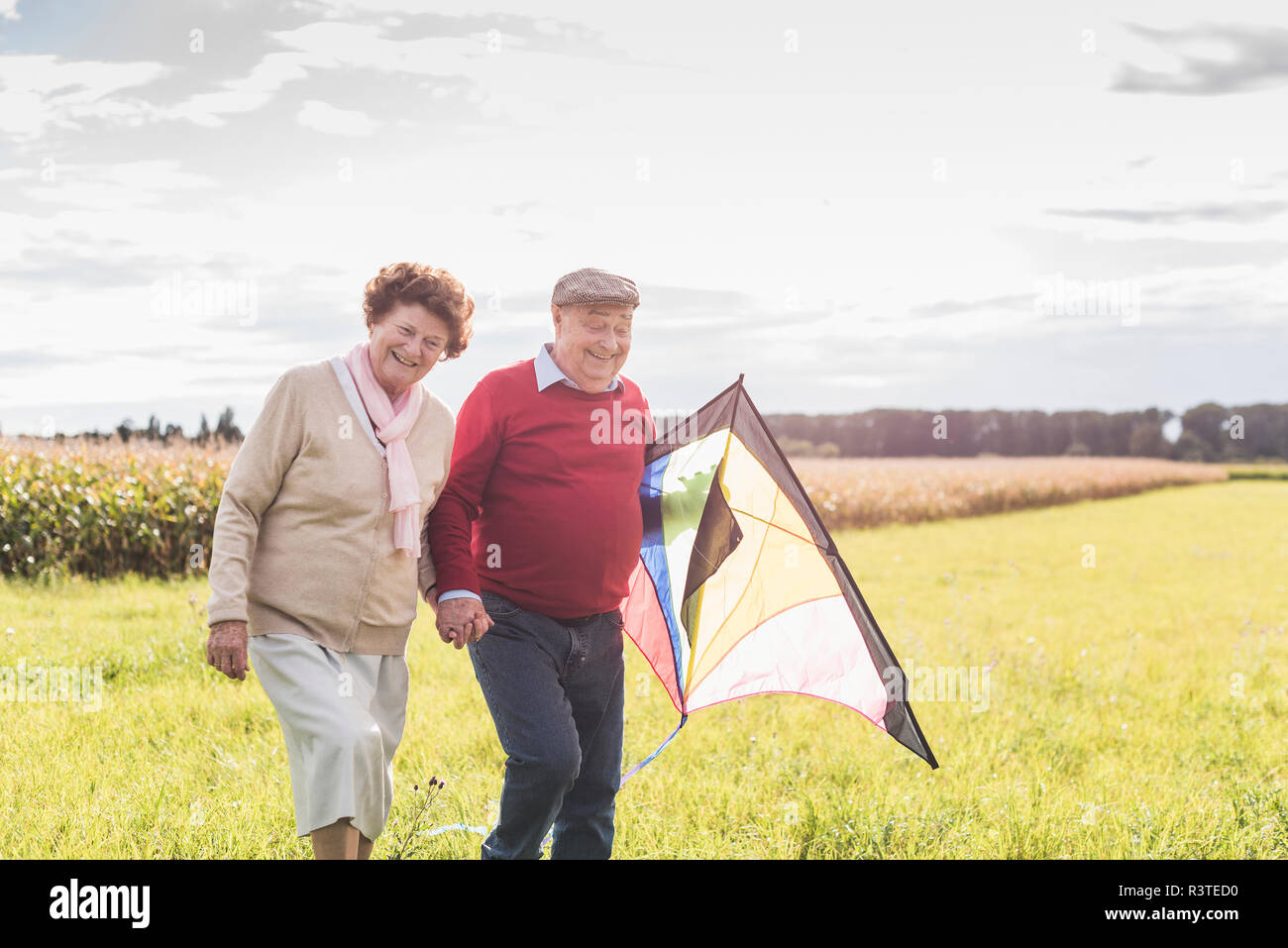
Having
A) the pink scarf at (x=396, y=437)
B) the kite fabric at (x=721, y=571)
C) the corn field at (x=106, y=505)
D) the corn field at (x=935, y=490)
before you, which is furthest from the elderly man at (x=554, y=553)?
the corn field at (x=935, y=490)

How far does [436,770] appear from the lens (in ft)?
17.1

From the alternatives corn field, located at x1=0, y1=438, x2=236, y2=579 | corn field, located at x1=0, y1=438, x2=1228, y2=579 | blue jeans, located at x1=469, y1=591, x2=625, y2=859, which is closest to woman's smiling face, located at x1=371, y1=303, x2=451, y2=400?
blue jeans, located at x1=469, y1=591, x2=625, y2=859

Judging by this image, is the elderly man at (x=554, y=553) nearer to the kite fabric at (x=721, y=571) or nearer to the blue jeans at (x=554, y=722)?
the blue jeans at (x=554, y=722)

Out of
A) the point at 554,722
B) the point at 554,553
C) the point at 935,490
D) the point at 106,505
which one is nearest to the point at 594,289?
the point at 554,553

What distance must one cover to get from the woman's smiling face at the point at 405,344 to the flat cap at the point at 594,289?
524mm

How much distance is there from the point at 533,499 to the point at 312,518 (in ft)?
2.65

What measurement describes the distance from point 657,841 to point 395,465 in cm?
222

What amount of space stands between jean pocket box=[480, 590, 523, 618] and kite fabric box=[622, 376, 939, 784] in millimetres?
1037

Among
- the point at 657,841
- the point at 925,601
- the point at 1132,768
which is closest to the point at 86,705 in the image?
the point at 657,841

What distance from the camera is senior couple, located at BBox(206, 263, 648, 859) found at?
3.08m

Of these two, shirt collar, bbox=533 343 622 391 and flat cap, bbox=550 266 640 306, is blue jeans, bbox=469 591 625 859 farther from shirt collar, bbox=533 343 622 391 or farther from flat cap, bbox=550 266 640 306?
flat cap, bbox=550 266 640 306

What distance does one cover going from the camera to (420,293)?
3.27 metres
